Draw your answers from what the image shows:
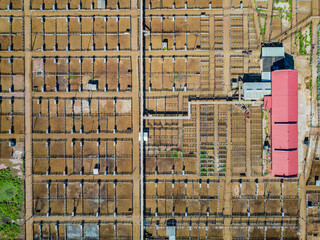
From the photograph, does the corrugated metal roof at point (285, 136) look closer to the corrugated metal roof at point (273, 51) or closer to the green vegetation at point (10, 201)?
the corrugated metal roof at point (273, 51)

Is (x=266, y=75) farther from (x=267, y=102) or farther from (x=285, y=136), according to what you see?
(x=285, y=136)

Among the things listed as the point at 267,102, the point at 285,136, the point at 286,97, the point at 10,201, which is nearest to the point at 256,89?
the point at 267,102

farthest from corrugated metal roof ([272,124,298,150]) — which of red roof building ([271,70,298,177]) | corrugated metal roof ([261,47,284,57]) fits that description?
corrugated metal roof ([261,47,284,57])

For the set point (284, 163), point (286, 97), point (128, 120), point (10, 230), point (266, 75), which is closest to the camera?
point (286, 97)

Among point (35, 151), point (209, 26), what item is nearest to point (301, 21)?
point (209, 26)

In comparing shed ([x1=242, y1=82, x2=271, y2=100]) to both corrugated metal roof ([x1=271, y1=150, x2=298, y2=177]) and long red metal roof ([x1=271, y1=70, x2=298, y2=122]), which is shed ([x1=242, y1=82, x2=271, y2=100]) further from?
corrugated metal roof ([x1=271, y1=150, x2=298, y2=177])

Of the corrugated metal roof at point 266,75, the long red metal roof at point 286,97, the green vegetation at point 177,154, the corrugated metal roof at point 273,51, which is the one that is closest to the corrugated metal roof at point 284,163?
the long red metal roof at point 286,97
